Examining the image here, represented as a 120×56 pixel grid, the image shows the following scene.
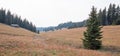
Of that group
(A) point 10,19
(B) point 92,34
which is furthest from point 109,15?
(B) point 92,34

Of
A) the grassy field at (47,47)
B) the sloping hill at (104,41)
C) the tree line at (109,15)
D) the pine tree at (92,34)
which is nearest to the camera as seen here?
the grassy field at (47,47)

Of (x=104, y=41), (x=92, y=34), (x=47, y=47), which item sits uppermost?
(x=92, y=34)

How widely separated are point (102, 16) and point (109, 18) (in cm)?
434

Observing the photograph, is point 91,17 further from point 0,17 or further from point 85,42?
point 0,17

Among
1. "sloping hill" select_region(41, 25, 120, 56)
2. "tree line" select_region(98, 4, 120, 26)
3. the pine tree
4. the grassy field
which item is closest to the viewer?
the grassy field

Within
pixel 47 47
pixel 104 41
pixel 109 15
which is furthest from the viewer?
pixel 109 15

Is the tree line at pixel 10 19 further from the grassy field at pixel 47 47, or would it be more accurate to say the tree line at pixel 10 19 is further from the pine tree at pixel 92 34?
the pine tree at pixel 92 34

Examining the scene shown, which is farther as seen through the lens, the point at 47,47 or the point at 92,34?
the point at 92,34

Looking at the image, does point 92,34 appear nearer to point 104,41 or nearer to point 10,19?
point 104,41

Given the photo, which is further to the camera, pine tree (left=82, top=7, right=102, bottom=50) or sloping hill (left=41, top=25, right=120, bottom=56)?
sloping hill (left=41, top=25, right=120, bottom=56)

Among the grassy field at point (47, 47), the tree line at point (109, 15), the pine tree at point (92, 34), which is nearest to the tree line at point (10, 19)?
the tree line at point (109, 15)

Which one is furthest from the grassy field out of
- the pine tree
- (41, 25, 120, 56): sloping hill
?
the pine tree

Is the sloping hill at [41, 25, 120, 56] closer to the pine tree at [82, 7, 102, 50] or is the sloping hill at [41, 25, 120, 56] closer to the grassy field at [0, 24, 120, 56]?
the grassy field at [0, 24, 120, 56]

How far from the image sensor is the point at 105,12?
5108 inches
